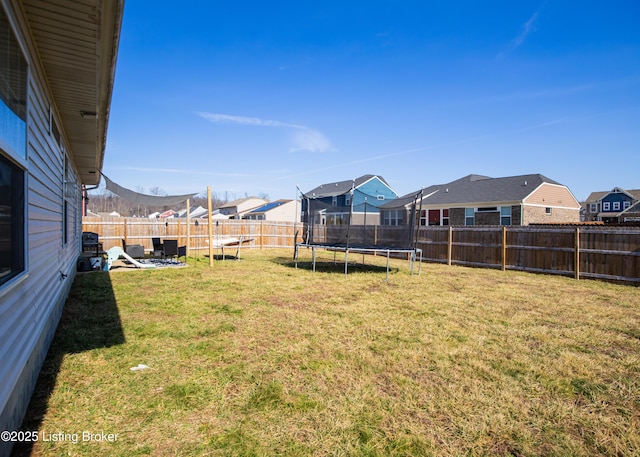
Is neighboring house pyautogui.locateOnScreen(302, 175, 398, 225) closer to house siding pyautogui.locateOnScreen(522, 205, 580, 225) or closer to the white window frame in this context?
house siding pyautogui.locateOnScreen(522, 205, 580, 225)

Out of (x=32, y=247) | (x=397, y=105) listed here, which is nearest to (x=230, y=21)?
(x=397, y=105)

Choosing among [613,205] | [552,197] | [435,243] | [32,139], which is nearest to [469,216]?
[552,197]

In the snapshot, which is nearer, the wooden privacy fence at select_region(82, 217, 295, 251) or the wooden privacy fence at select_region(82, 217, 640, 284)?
the wooden privacy fence at select_region(82, 217, 640, 284)

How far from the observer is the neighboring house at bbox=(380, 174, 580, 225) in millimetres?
20750

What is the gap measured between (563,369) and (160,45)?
11.7m

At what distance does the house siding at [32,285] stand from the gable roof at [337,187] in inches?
1034

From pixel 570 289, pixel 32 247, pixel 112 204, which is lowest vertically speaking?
pixel 570 289

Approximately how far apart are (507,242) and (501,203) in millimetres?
11728

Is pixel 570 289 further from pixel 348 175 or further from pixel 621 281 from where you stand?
pixel 348 175

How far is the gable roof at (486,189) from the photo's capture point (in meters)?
21.3

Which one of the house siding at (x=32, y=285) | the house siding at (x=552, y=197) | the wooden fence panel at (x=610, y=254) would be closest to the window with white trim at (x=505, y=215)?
the house siding at (x=552, y=197)

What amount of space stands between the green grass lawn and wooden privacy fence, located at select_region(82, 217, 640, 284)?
118 inches

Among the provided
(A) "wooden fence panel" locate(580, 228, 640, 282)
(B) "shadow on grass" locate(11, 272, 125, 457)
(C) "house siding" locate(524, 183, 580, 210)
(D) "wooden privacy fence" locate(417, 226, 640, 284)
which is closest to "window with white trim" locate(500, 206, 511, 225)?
(C) "house siding" locate(524, 183, 580, 210)

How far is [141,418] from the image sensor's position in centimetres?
238
